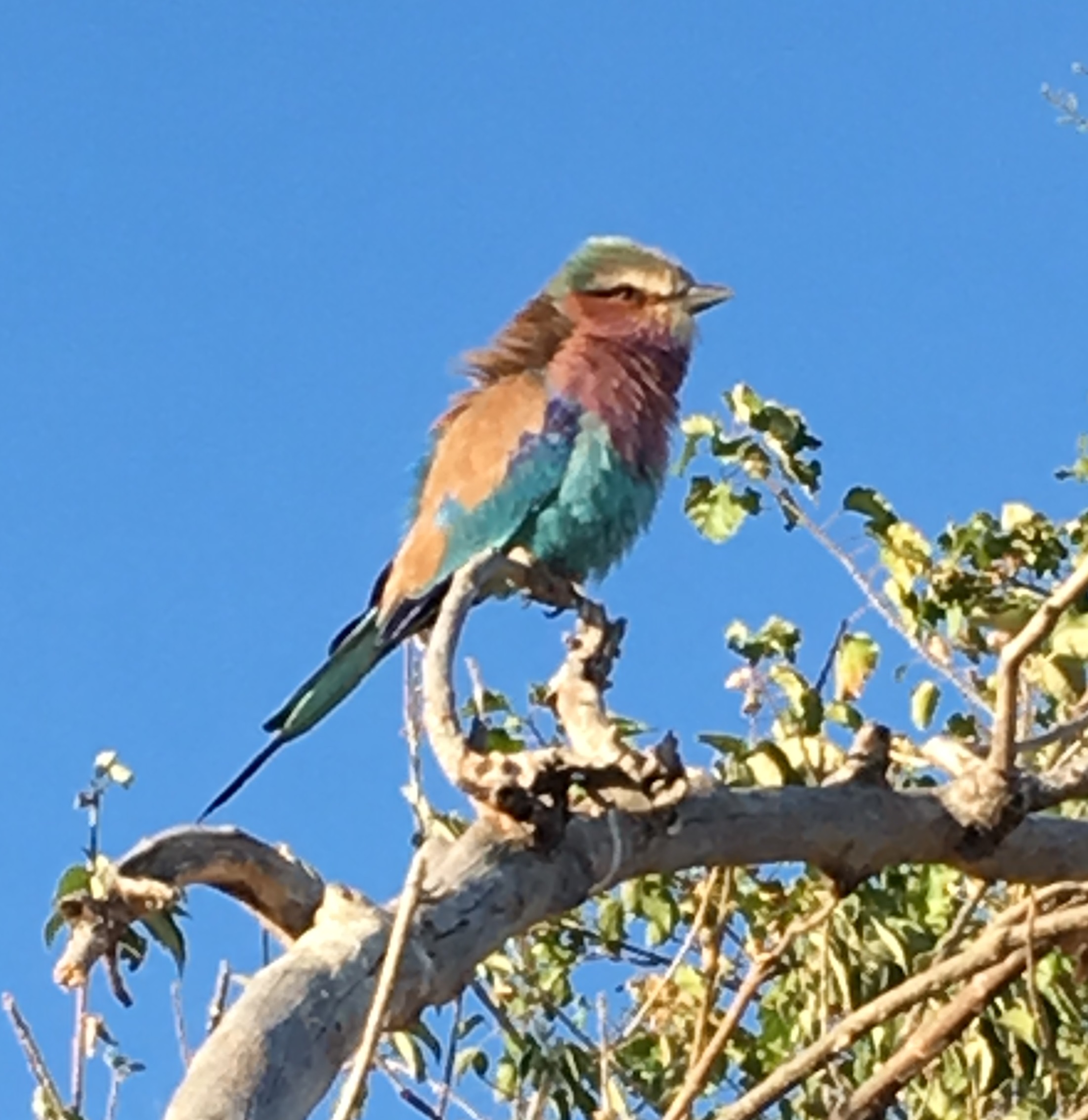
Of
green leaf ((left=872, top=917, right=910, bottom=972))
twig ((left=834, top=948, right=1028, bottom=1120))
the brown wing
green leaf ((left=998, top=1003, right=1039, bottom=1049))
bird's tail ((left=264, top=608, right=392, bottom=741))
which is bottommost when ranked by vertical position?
twig ((left=834, top=948, right=1028, bottom=1120))

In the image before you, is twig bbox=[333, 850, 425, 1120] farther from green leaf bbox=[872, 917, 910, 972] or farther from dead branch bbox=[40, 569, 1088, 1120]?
green leaf bbox=[872, 917, 910, 972]

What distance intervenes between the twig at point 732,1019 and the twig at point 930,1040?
15 centimetres

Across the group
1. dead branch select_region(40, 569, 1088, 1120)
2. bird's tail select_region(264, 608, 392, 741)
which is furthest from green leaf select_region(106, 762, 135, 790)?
bird's tail select_region(264, 608, 392, 741)

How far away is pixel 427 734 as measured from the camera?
2.21m

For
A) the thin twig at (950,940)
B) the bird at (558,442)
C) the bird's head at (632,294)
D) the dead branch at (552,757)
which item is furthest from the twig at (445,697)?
the bird's head at (632,294)

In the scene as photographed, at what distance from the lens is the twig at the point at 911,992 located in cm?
238

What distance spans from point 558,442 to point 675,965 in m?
1.28

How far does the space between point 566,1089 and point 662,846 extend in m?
0.70

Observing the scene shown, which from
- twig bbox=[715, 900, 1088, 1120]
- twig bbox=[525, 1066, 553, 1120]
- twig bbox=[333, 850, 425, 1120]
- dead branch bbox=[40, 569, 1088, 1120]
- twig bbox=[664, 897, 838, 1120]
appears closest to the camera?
twig bbox=[333, 850, 425, 1120]

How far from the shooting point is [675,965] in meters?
2.84

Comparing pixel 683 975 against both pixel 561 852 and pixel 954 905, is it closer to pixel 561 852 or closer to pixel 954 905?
pixel 954 905

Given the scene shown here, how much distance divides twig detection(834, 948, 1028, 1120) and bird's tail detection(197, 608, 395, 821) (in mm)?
999

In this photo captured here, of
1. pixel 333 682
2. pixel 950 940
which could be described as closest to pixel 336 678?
pixel 333 682

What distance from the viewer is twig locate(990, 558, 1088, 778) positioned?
2324 millimetres
